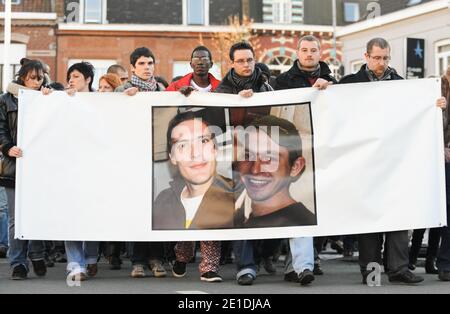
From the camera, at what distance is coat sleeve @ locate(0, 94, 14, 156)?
773 centimetres

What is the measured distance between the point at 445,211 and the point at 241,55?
7.41ft

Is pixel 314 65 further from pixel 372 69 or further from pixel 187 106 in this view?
pixel 187 106

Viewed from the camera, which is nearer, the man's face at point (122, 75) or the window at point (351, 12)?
the man's face at point (122, 75)

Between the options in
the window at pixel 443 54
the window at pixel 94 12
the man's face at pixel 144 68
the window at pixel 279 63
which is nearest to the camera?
the man's face at pixel 144 68

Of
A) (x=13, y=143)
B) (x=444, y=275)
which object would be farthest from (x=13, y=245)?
(x=444, y=275)

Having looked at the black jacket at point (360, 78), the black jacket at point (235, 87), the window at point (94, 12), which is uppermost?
the window at point (94, 12)

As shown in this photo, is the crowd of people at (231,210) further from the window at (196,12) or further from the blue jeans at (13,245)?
the window at (196,12)

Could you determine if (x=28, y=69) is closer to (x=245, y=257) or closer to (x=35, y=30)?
(x=245, y=257)

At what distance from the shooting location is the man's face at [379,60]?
7.73 meters

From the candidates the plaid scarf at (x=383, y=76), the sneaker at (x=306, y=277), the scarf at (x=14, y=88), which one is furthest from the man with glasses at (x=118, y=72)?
the sneaker at (x=306, y=277)

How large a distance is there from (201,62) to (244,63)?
66 centimetres

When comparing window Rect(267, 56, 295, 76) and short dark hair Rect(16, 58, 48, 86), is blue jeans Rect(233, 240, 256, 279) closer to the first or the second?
short dark hair Rect(16, 58, 48, 86)

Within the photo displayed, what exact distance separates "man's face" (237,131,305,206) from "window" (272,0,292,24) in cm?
2823

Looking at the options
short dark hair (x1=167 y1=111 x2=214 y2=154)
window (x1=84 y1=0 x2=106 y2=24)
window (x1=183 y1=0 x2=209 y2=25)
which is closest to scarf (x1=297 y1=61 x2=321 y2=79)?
short dark hair (x1=167 y1=111 x2=214 y2=154)
